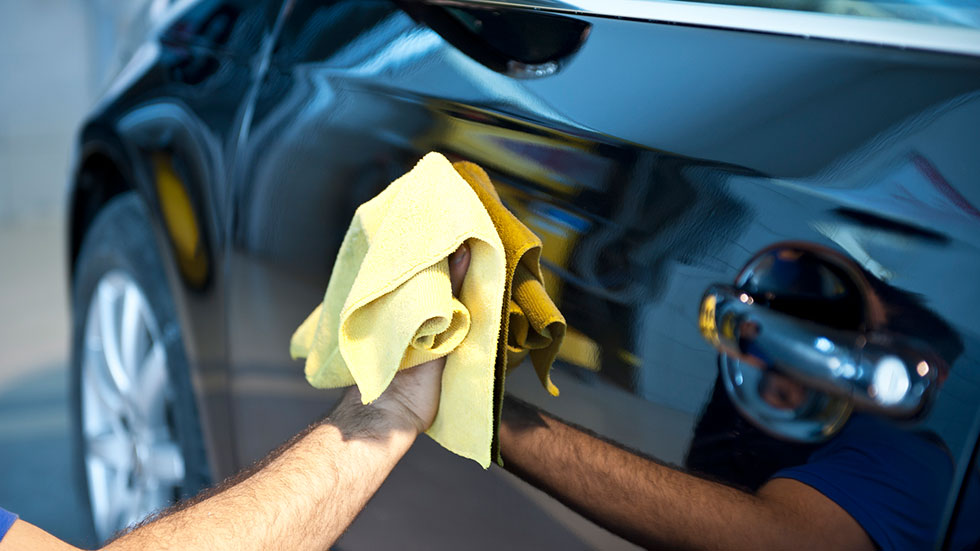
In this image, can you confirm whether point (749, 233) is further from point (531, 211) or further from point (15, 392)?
point (15, 392)

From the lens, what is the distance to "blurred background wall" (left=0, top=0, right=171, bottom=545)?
236 cm

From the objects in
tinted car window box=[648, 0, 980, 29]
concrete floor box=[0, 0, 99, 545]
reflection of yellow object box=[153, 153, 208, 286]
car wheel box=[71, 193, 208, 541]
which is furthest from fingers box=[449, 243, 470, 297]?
concrete floor box=[0, 0, 99, 545]

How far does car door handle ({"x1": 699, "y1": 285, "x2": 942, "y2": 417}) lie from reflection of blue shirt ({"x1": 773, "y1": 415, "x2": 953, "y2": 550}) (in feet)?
0.07

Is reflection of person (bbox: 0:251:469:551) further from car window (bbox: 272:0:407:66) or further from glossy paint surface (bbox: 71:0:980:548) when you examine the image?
car window (bbox: 272:0:407:66)

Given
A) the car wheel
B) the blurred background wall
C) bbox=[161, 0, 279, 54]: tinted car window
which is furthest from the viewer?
the blurred background wall

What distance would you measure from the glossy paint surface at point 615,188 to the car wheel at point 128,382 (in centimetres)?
27

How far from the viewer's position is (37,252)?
13.8 ft

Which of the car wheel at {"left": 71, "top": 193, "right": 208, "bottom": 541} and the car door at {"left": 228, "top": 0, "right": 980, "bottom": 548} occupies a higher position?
the car door at {"left": 228, "top": 0, "right": 980, "bottom": 548}

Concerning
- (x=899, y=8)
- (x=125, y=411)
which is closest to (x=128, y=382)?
(x=125, y=411)

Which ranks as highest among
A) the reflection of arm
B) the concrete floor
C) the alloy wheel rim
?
the reflection of arm

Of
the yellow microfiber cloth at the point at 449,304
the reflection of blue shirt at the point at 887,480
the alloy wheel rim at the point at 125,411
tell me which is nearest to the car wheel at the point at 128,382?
the alloy wheel rim at the point at 125,411

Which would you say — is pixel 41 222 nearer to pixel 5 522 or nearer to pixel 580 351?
pixel 5 522

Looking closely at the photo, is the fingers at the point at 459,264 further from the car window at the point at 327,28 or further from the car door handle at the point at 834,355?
the car window at the point at 327,28

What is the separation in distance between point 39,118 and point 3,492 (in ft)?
11.0
